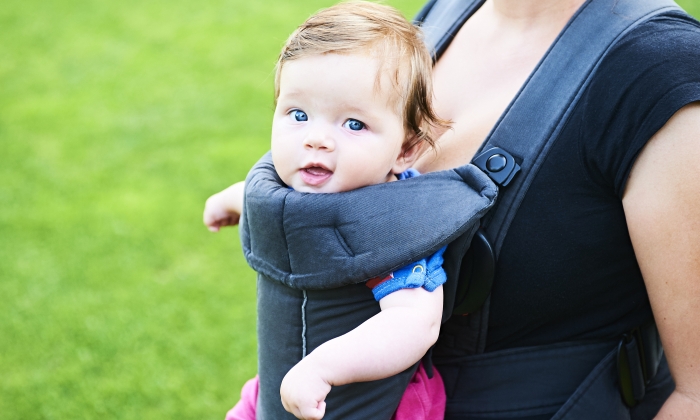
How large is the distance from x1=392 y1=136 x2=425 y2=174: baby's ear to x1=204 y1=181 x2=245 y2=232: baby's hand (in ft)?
1.63

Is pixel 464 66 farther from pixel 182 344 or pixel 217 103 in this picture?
pixel 217 103

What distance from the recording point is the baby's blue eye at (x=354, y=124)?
52.1 inches

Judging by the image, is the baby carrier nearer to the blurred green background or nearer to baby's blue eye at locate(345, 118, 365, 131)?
baby's blue eye at locate(345, 118, 365, 131)

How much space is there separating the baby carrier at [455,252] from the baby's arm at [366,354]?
83 millimetres

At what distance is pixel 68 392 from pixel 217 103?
2625 mm

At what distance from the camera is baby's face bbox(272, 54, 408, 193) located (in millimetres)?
1305

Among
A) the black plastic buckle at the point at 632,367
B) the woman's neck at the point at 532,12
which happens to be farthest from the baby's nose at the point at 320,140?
the black plastic buckle at the point at 632,367

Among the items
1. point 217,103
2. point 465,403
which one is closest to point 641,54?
point 465,403

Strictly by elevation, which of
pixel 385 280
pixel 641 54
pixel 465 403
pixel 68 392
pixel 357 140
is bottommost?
pixel 68 392

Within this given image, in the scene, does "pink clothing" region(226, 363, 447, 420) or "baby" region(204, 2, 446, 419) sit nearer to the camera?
"baby" region(204, 2, 446, 419)

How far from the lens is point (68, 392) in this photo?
2947 millimetres

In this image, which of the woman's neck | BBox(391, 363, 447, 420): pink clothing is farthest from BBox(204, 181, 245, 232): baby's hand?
the woman's neck

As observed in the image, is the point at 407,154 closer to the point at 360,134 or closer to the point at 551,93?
the point at 360,134

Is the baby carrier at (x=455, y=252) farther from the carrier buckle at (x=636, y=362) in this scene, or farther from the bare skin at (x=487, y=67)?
the bare skin at (x=487, y=67)
